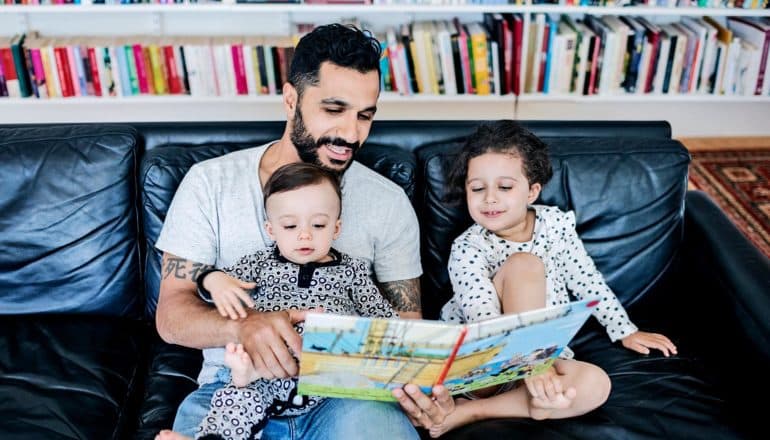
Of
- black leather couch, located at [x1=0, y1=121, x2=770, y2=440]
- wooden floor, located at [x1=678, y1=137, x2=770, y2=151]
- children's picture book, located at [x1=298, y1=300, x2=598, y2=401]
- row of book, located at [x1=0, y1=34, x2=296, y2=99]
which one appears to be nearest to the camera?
children's picture book, located at [x1=298, y1=300, x2=598, y2=401]

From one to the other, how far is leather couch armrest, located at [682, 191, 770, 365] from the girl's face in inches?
20.2

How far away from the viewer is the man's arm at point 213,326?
1.53 meters

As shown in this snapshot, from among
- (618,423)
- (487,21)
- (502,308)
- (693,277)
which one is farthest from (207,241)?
(487,21)

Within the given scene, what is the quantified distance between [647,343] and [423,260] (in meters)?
0.59

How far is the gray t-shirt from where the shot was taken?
69.4 inches

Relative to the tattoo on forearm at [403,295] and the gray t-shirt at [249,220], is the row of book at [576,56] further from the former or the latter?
the tattoo on forearm at [403,295]

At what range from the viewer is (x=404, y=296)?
1.85 m

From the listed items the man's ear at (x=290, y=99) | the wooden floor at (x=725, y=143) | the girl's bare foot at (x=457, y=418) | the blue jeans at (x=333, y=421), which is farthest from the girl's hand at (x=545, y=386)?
the wooden floor at (x=725, y=143)

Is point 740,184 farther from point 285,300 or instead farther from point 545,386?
point 285,300

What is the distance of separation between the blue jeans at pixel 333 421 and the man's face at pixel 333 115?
0.57 m

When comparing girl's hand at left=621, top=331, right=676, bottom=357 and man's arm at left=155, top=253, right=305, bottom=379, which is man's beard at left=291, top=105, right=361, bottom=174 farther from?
girl's hand at left=621, top=331, right=676, bottom=357

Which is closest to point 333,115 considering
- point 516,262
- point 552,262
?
point 516,262

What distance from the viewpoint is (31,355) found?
71.1 inches

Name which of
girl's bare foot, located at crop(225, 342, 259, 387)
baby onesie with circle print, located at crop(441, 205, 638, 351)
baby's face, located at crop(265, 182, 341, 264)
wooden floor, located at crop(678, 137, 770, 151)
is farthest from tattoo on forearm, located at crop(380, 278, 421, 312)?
wooden floor, located at crop(678, 137, 770, 151)
